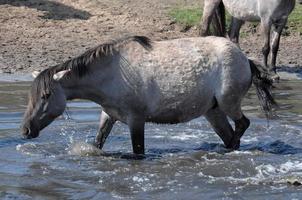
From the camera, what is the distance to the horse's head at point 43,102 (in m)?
8.97

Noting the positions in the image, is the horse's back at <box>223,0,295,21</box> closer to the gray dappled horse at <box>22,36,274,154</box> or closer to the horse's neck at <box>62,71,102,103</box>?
the gray dappled horse at <box>22,36,274,154</box>

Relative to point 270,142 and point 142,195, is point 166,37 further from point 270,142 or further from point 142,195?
point 142,195

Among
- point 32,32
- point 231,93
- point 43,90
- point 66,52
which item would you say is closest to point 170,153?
point 231,93

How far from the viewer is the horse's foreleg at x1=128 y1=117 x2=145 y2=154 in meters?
9.16

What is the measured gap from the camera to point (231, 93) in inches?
373

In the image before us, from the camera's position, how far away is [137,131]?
9.18 m

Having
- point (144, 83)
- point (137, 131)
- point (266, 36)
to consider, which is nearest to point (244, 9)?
point (266, 36)

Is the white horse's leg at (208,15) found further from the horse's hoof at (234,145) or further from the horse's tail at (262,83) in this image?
the horse's hoof at (234,145)

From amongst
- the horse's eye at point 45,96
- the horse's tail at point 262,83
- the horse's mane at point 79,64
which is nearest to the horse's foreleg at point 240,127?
the horse's tail at point 262,83

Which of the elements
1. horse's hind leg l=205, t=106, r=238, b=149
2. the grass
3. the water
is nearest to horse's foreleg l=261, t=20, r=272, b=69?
the grass

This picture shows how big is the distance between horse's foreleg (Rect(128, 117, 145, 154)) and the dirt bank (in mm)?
5732

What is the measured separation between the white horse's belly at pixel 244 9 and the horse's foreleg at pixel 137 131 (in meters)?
6.29

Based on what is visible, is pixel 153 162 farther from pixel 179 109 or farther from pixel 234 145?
pixel 234 145

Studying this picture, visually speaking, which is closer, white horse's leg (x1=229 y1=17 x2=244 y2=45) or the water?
the water
